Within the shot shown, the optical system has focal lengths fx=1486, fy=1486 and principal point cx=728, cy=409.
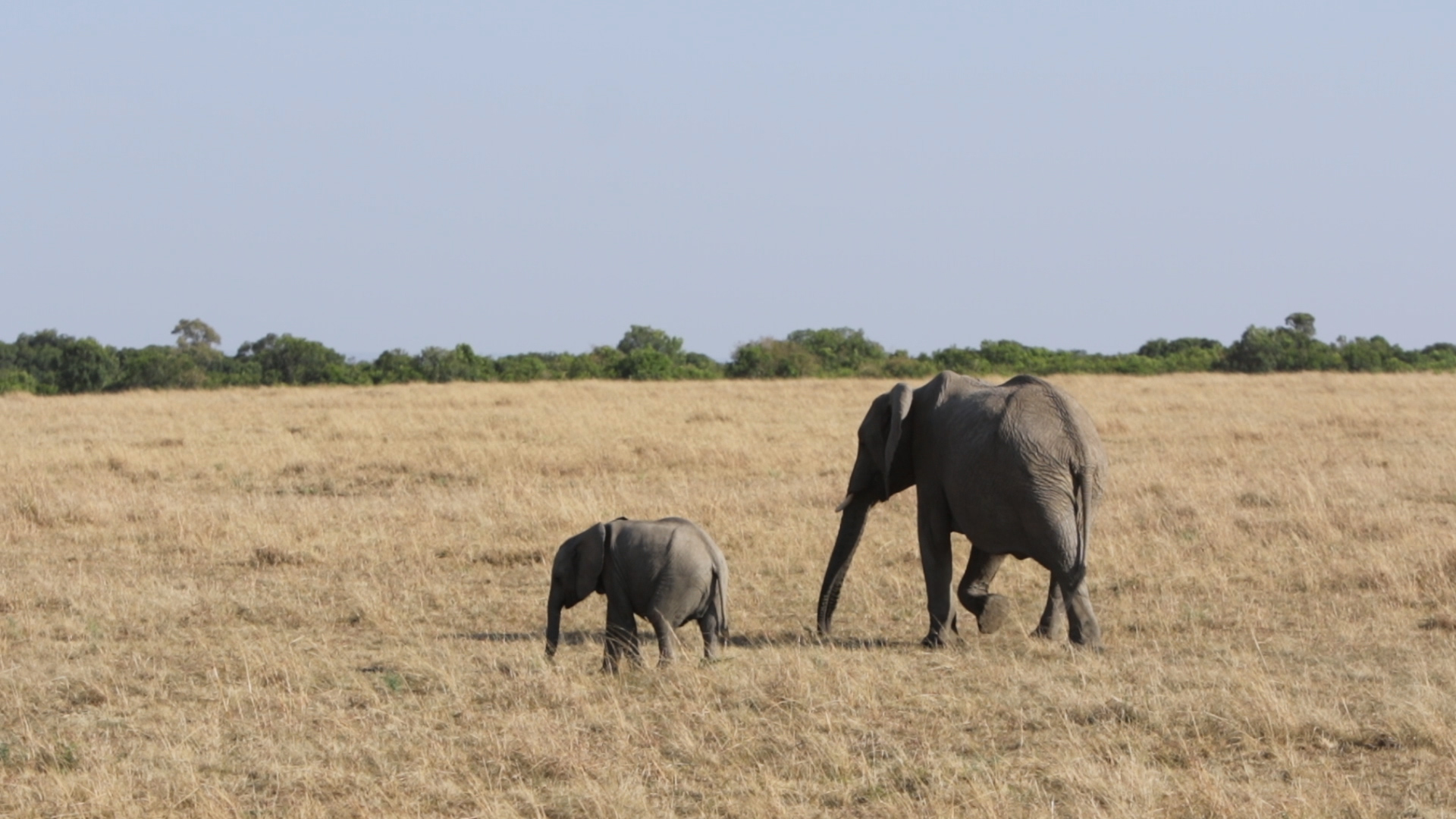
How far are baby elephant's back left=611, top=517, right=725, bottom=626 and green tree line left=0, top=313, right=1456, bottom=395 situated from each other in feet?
109

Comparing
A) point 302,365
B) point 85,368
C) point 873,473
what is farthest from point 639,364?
point 873,473

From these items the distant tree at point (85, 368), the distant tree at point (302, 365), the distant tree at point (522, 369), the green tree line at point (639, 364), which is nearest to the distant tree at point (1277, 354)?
the green tree line at point (639, 364)

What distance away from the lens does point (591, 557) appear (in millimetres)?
7812

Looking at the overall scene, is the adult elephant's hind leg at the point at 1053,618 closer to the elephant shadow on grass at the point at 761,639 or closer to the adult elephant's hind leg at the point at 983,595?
the adult elephant's hind leg at the point at 983,595

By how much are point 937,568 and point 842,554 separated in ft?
2.37

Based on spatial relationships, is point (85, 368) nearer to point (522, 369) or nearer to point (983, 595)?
point (522, 369)

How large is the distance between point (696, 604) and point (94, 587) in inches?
190

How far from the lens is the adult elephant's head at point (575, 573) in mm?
7797

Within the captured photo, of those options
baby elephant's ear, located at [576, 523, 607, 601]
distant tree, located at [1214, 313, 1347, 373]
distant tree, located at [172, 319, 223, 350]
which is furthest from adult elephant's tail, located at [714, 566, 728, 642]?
distant tree, located at [172, 319, 223, 350]

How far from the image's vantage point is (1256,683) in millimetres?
6859

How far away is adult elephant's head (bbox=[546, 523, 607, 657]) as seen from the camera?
7.80 metres

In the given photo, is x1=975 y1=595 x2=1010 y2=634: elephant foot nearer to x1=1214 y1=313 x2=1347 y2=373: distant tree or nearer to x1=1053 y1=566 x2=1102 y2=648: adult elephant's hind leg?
x1=1053 y1=566 x2=1102 y2=648: adult elephant's hind leg

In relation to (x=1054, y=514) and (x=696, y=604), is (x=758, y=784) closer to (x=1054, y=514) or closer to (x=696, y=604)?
(x=696, y=604)

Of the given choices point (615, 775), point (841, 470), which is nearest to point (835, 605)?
point (615, 775)
